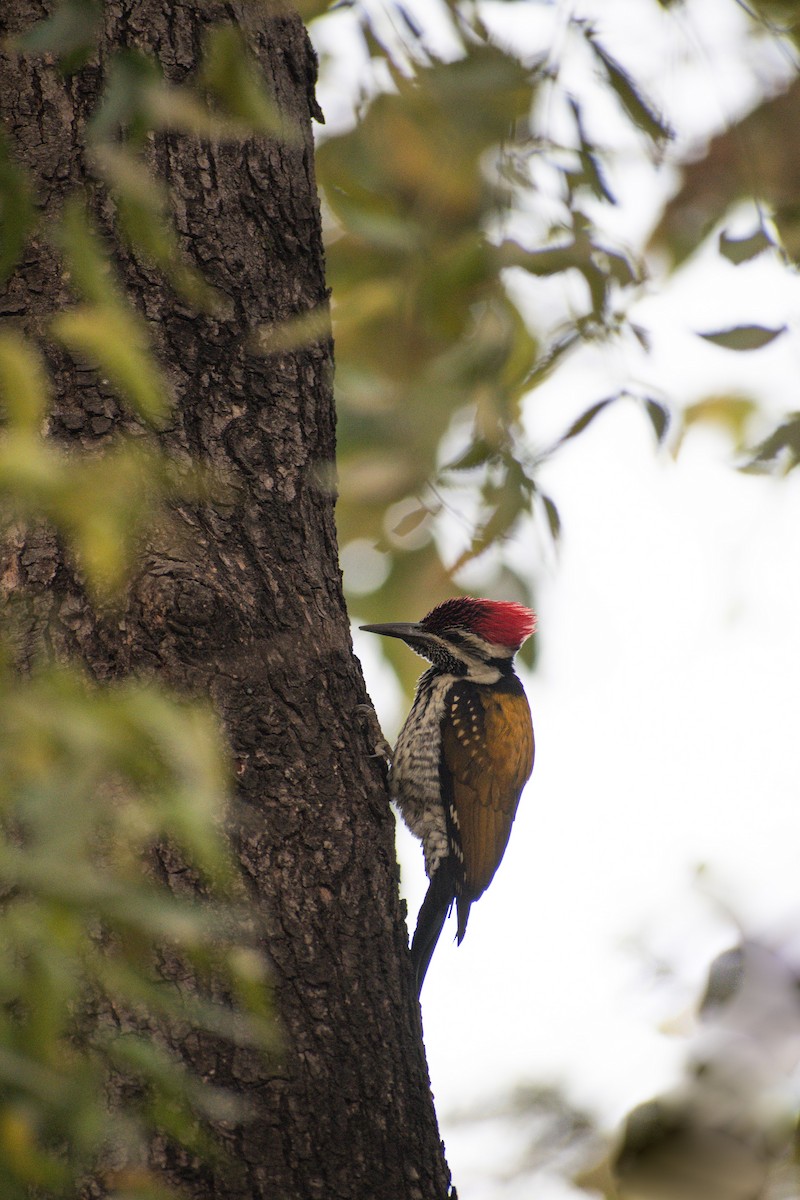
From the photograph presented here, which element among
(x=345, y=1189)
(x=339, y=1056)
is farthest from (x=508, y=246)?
(x=345, y=1189)

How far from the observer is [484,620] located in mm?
3908

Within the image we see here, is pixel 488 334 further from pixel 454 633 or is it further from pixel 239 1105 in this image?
pixel 454 633

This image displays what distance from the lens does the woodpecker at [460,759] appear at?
3584mm

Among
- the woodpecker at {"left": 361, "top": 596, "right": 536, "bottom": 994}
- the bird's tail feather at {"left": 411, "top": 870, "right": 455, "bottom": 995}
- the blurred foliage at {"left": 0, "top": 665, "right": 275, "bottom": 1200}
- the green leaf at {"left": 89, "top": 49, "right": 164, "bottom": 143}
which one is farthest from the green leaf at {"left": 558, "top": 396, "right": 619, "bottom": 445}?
the bird's tail feather at {"left": 411, "top": 870, "right": 455, "bottom": 995}

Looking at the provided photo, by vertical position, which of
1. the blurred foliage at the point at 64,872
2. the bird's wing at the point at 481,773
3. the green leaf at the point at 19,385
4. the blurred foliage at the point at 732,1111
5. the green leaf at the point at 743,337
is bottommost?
the blurred foliage at the point at 732,1111

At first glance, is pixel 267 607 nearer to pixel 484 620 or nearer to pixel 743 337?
pixel 743 337

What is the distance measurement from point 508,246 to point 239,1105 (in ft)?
4.60

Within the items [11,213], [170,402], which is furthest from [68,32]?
[170,402]

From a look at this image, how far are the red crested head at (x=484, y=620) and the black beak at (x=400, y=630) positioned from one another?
10 centimetres

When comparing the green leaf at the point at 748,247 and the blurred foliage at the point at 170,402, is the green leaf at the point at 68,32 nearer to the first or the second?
the blurred foliage at the point at 170,402

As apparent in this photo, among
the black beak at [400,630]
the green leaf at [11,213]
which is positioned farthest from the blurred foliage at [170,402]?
the black beak at [400,630]

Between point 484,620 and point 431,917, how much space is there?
0.99m

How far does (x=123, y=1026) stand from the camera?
5.07 feet

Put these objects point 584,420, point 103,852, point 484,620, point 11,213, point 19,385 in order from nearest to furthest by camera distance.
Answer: point 19,385 < point 11,213 < point 103,852 < point 584,420 < point 484,620
